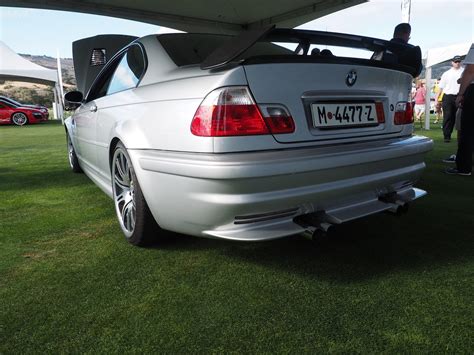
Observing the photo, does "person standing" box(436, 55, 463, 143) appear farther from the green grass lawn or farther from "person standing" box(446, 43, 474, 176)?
the green grass lawn

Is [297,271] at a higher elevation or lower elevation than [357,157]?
lower

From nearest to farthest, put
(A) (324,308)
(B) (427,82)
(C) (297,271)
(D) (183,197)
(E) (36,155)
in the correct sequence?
(A) (324,308), (D) (183,197), (C) (297,271), (E) (36,155), (B) (427,82)

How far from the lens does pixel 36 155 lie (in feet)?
22.0

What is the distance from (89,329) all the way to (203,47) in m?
1.90

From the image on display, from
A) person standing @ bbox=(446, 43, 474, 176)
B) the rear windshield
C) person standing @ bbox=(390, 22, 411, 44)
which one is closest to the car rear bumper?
the rear windshield

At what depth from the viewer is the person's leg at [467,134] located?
404 centimetres

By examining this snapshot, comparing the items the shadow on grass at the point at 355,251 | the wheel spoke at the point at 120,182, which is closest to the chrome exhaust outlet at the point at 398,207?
the shadow on grass at the point at 355,251

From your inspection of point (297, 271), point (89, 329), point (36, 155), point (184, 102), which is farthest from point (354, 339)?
point (36, 155)

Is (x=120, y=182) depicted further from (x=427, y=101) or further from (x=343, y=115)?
(x=427, y=101)

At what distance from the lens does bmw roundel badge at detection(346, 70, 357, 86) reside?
74.0 inches

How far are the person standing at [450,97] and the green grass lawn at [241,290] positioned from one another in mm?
5509

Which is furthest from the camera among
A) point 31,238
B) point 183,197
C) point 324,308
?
point 31,238

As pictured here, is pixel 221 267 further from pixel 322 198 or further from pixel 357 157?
pixel 357 157

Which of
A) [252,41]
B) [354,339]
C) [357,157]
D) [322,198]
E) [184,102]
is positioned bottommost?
[354,339]
